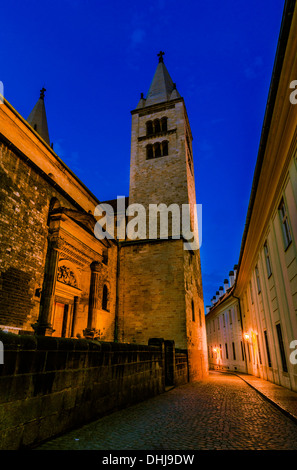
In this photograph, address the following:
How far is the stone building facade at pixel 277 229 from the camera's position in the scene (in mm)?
6340

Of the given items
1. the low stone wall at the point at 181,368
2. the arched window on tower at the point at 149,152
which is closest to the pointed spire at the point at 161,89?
the arched window on tower at the point at 149,152

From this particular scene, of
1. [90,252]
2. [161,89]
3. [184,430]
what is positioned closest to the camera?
[184,430]

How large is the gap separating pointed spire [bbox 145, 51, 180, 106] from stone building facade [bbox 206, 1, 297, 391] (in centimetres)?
1789

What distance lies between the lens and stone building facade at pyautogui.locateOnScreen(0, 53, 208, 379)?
31.7 ft

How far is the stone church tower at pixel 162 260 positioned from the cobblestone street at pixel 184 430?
936 cm

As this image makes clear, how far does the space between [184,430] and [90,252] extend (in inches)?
414

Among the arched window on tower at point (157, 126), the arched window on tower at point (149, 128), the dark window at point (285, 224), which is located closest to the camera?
the dark window at point (285, 224)

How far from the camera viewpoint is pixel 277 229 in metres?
9.94

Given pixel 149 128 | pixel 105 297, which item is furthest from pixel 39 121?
pixel 105 297

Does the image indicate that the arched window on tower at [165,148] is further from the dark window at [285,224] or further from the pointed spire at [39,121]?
the dark window at [285,224]

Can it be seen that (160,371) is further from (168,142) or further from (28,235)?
(168,142)

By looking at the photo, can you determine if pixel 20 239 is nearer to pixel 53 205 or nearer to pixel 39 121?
pixel 53 205

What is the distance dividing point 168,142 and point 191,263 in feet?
34.9
